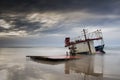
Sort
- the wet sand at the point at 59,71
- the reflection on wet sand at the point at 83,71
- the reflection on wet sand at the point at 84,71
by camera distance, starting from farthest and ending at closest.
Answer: the reflection on wet sand at the point at 84,71 < the reflection on wet sand at the point at 83,71 < the wet sand at the point at 59,71

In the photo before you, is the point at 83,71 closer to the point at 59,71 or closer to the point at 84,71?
the point at 84,71

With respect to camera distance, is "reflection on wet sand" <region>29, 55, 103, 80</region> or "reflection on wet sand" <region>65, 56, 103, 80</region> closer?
"reflection on wet sand" <region>29, 55, 103, 80</region>

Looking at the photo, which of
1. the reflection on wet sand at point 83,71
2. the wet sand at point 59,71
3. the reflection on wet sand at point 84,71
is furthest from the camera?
the reflection on wet sand at point 84,71

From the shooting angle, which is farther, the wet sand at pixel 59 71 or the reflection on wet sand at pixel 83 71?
the reflection on wet sand at pixel 83 71

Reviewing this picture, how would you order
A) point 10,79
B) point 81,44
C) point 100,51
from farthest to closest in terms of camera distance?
point 100,51 → point 81,44 → point 10,79

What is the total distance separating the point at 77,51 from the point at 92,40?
284cm

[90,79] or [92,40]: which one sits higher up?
[92,40]

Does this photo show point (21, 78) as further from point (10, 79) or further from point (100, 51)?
point (100, 51)

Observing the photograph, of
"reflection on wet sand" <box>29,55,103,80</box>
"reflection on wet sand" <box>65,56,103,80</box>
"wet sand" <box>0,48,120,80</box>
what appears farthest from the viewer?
"reflection on wet sand" <box>65,56,103,80</box>

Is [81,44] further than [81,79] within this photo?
Yes

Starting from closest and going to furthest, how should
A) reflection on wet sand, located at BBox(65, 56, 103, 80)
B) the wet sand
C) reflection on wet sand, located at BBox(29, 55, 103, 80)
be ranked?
the wet sand → reflection on wet sand, located at BBox(29, 55, 103, 80) → reflection on wet sand, located at BBox(65, 56, 103, 80)

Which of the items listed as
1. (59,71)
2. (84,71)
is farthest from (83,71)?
(59,71)

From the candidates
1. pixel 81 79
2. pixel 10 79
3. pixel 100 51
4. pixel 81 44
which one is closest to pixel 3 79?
pixel 10 79

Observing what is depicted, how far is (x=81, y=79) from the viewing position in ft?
36.3
